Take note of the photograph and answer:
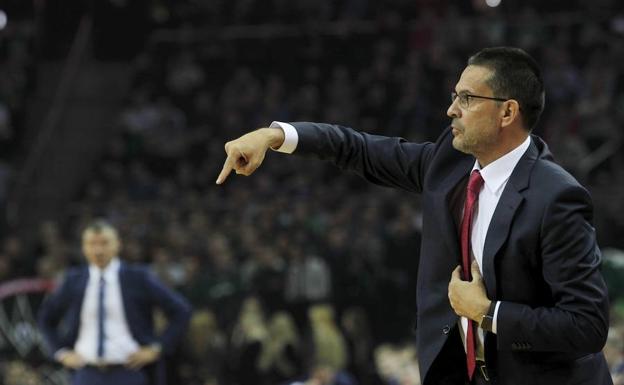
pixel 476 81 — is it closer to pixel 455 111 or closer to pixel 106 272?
pixel 455 111

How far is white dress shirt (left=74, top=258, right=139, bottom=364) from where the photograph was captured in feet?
28.2

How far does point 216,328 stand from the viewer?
11.6 meters

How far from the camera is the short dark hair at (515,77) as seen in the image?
3.80 m

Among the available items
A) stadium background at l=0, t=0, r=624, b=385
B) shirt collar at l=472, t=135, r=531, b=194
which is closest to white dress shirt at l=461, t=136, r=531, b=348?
shirt collar at l=472, t=135, r=531, b=194

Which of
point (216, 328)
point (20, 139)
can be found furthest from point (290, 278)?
point (20, 139)

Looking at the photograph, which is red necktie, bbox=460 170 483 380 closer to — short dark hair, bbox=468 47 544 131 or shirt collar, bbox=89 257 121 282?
short dark hair, bbox=468 47 544 131

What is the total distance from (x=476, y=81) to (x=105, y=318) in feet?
17.7

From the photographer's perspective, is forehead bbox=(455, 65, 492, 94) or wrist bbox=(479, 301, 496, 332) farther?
forehead bbox=(455, 65, 492, 94)

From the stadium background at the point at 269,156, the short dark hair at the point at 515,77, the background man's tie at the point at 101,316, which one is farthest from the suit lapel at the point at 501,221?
the stadium background at the point at 269,156

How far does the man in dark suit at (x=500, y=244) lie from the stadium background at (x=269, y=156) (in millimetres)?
5473

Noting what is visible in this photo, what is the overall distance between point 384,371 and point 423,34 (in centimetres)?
748

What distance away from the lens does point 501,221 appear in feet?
12.2

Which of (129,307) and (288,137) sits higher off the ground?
(288,137)

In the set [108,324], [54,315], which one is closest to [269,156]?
[54,315]
